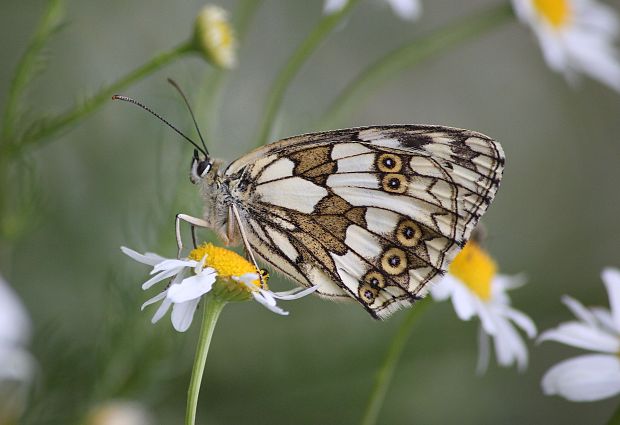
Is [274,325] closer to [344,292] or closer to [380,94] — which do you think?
[344,292]

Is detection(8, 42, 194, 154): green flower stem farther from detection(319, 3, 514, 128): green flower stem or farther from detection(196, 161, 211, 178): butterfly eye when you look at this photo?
detection(319, 3, 514, 128): green flower stem

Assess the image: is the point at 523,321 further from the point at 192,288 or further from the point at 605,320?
the point at 192,288

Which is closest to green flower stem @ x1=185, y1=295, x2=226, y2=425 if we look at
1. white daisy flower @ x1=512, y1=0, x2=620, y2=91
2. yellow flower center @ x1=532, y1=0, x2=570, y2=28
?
white daisy flower @ x1=512, y1=0, x2=620, y2=91

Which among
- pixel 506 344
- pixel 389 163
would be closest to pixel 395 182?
pixel 389 163

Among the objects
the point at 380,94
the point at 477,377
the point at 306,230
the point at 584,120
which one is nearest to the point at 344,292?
the point at 306,230

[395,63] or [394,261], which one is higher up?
[395,63]

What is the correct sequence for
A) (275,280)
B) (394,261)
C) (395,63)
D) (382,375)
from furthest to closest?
(275,280), (395,63), (394,261), (382,375)

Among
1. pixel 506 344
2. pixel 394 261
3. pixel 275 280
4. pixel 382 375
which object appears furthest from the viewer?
pixel 275 280
